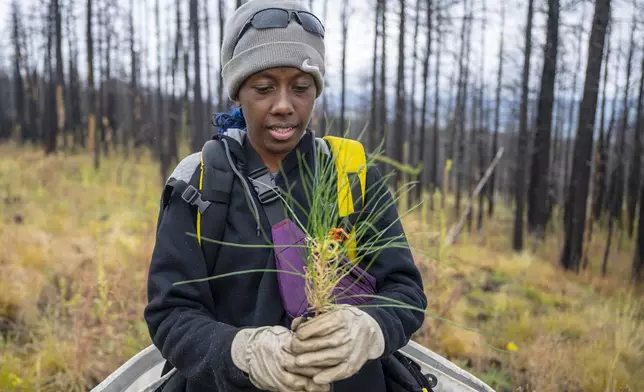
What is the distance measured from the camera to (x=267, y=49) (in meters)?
1.39

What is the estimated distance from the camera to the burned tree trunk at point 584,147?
24.6 ft

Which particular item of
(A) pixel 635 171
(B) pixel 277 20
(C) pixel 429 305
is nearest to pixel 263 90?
(B) pixel 277 20

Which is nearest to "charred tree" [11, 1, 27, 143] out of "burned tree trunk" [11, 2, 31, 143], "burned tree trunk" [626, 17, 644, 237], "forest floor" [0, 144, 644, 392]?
"burned tree trunk" [11, 2, 31, 143]

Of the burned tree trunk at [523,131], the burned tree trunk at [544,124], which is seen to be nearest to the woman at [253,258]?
the burned tree trunk at [544,124]

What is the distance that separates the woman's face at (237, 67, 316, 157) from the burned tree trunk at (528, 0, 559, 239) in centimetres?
954

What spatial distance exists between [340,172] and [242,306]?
1.80 feet

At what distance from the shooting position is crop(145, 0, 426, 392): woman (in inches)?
47.5

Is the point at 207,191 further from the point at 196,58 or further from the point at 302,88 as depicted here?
the point at 196,58

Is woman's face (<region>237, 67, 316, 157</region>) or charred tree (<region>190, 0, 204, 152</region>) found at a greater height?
charred tree (<region>190, 0, 204, 152</region>)

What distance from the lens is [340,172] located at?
144cm

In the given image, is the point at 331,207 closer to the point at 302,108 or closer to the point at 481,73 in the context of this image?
the point at 302,108

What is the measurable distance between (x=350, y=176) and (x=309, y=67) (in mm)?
380

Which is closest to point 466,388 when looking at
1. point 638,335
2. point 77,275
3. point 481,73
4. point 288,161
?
point 288,161

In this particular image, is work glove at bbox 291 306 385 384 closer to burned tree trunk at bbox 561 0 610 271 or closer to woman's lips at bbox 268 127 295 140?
woman's lips at bbox 268 127 295 140
